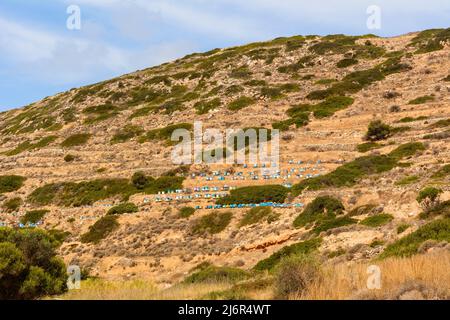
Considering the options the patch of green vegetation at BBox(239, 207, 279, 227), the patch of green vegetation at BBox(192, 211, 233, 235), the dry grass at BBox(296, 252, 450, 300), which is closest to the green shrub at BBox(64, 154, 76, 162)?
the patch of green vegetation at BBox(192, 211, 233, 235)

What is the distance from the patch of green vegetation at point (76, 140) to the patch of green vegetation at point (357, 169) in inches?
1491

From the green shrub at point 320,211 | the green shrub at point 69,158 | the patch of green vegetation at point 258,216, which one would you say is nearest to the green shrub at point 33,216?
the green shrub at point 69,158

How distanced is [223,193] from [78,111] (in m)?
48.6

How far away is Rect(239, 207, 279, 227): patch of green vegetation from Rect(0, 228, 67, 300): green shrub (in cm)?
1723

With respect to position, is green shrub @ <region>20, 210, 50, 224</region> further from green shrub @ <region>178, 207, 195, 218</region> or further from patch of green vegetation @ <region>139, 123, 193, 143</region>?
patch of green vegetation @ <region>139, 123, 193, 143</region>

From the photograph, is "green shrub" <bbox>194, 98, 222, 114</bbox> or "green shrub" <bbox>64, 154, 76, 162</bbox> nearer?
"green shrub" <bbox>64, 154, 76, 162</bbox>

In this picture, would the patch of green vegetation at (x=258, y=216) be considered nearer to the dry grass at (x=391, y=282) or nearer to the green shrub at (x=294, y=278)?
the dry grass at (x=391, y=282)

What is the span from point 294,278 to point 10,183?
51320 millimetres

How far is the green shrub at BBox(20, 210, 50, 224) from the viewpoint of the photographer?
4342 centimetres

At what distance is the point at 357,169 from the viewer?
120ft

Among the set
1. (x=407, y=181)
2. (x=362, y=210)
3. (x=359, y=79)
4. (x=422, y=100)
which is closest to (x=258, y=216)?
(x=362, y=210)

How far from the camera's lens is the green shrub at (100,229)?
36000 millimetres
